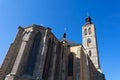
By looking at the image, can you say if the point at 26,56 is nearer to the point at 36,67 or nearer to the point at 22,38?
the point at 36,67

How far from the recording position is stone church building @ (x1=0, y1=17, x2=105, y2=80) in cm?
1229

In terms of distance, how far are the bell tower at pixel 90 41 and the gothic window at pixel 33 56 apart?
588 inches

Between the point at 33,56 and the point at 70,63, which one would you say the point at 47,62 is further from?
the point at 70,63

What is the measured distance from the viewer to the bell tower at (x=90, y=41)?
25.7 m

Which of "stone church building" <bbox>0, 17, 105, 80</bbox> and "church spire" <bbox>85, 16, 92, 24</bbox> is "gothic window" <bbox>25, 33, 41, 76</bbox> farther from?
"church spire" <bbox>85, 16, 92, 24</bbox>

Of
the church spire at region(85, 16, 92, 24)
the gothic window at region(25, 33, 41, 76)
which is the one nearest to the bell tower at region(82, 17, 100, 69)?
the church spire at region(85, 16, 92, 24)

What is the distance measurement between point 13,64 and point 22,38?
3.44 m

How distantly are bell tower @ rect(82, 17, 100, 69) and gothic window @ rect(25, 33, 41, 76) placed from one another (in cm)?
1495

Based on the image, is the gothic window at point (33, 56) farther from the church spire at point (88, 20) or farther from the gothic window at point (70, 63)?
the church spire at point (88, 20)

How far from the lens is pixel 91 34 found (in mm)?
30219

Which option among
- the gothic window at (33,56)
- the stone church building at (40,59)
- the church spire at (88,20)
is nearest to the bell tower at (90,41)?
the church spire at (88,20)

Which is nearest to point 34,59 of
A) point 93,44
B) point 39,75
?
point 39,75

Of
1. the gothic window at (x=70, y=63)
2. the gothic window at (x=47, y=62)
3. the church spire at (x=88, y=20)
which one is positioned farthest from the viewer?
the church spire at (x=88, y=20)

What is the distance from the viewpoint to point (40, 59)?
13.0 m
